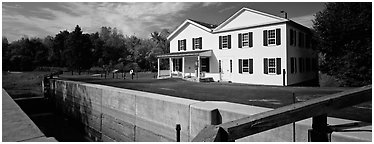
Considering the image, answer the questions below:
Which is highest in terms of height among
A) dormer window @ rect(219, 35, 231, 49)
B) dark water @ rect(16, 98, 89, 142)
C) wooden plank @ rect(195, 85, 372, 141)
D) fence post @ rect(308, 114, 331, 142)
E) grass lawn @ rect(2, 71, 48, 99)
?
dormer window @ rect(219, 35, 231, 49)

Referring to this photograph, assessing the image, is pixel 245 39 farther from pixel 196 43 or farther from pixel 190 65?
pixel 190 65

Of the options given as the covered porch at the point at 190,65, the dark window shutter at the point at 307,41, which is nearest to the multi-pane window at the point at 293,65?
the dark window shutter at the point at 307,41

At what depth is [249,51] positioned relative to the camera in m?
15.9

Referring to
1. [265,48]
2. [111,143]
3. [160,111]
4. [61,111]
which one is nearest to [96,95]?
[111,143]

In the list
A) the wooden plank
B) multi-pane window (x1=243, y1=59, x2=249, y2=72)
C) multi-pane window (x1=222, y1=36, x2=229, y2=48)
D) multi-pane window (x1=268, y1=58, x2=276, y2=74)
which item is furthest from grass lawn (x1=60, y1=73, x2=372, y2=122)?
multi-pane window (x1=222, y1=36, x2=229, y2=48)

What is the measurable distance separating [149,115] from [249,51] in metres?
10.6

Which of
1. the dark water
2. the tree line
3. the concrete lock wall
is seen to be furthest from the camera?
the tree line

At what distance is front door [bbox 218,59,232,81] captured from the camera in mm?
16797

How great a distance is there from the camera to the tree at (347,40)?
12.3 metres

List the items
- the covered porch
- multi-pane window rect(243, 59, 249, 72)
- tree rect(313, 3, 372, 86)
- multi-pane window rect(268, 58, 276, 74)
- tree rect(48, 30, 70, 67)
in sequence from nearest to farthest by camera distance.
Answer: tree rect(313, 3, 372, 86)
multi-pane window rect(268, 58, 276, 74)
multi-pane window rect(243, 59, 249, 72)
the covered porch
tree rect(48, 30, 70, 67)

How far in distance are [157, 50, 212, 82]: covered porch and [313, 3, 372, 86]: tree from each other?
758cm

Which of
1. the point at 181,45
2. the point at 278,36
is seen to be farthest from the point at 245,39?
the point at 181,45

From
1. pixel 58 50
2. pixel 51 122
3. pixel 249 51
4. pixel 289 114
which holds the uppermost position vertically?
pixel 58 50

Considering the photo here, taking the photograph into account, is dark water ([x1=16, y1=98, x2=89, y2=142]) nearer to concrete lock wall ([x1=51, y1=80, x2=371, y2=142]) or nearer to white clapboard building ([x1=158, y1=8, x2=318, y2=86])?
concrete lock wall ([x1=51, y1=80, x2=371, y2=142])
